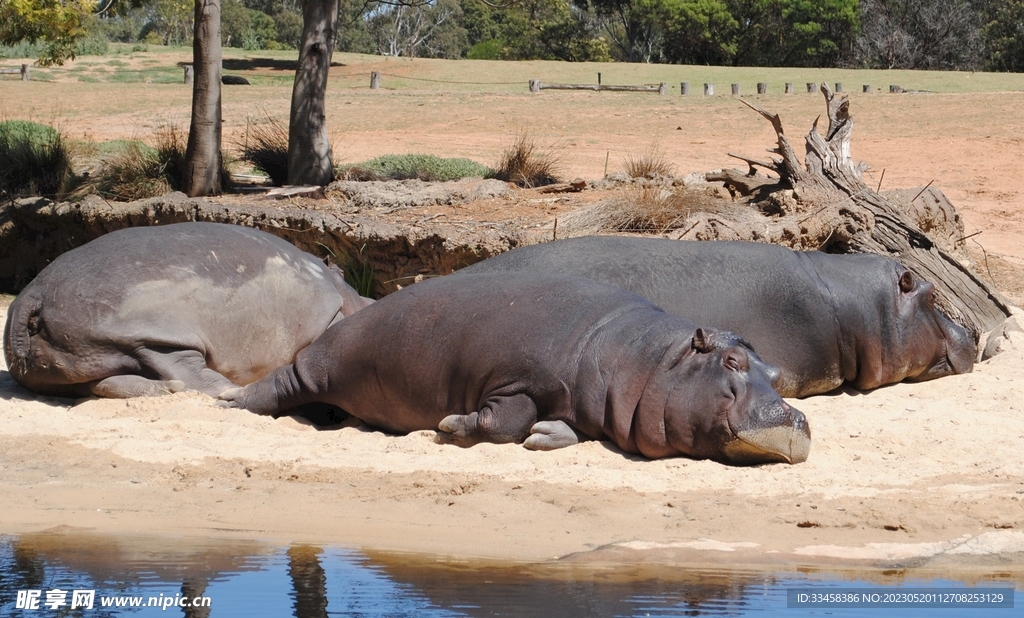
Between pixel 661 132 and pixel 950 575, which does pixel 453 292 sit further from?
pixel 661 132

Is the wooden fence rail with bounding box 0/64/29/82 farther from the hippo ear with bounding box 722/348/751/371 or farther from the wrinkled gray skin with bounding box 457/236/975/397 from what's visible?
the hippo ear with bounding box 722/348/751/371

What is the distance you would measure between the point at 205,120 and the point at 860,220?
6.69 metres

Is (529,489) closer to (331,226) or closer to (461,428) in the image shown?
(461,428)

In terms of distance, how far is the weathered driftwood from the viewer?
8.05 metres

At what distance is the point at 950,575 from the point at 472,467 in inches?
84.2

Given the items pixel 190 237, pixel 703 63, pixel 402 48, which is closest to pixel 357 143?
pixel 190 237

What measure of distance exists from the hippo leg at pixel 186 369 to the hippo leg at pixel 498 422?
5.65ft

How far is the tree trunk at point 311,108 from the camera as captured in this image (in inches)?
492

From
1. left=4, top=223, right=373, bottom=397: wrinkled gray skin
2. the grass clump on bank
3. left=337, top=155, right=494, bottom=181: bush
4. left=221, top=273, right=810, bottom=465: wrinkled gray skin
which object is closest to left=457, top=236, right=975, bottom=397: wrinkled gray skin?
left=221, top=273, right=810, bottom=465: wrinkled gray skin

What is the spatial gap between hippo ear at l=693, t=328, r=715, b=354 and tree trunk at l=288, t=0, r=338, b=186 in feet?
25.6

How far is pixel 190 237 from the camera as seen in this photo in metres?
7.13

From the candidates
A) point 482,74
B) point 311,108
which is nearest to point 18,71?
point 482,74

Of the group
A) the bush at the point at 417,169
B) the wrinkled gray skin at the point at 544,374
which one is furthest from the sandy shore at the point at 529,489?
the bush at the point at 417,169

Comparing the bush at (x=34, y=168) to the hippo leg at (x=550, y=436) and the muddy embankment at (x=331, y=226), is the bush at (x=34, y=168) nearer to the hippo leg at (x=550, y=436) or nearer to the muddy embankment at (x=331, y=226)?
the muddy embankment at (x=331, y=226)
